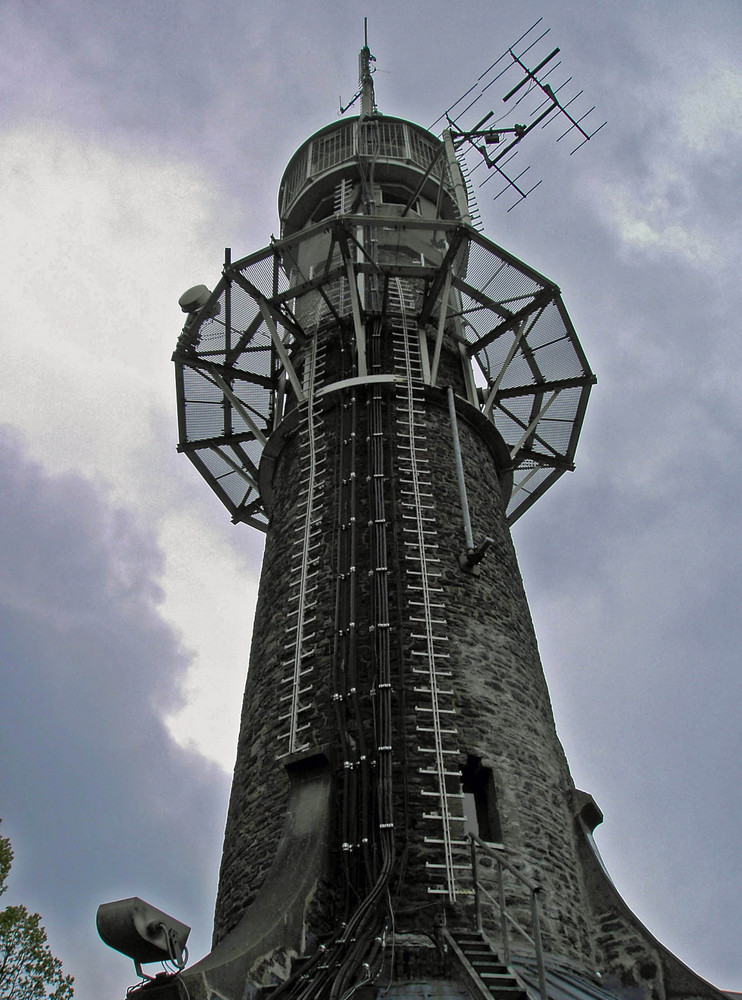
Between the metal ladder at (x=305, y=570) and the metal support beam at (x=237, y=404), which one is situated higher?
the metal support beam at (x=237, y=404)

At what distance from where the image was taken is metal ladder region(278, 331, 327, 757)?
34.5 feet

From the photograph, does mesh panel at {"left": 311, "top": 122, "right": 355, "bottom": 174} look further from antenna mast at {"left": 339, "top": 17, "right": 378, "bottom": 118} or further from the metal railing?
the metal railing

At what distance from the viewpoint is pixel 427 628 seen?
10.8m

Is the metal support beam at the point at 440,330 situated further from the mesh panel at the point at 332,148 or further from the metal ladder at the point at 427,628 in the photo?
the mesh panel at the point at 332,148

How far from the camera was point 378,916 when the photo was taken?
26.9ft

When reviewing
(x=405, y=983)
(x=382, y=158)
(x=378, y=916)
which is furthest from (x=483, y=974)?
(x=382, y=158)

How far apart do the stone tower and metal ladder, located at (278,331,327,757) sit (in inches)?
1.5

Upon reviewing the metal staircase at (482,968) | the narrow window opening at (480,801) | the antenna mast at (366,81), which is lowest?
the metal staircase at (482,968)

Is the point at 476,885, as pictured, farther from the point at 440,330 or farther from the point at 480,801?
the point at 440,330

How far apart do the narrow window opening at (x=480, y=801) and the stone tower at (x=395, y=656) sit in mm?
24

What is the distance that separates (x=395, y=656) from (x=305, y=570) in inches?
80.5

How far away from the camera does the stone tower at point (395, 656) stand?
8.19 m

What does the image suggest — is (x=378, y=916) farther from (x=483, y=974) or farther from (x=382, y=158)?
(x=382, y=158)

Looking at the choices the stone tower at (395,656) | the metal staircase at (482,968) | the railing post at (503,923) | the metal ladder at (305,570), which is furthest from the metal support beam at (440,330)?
the metal staircase at (482,968)
